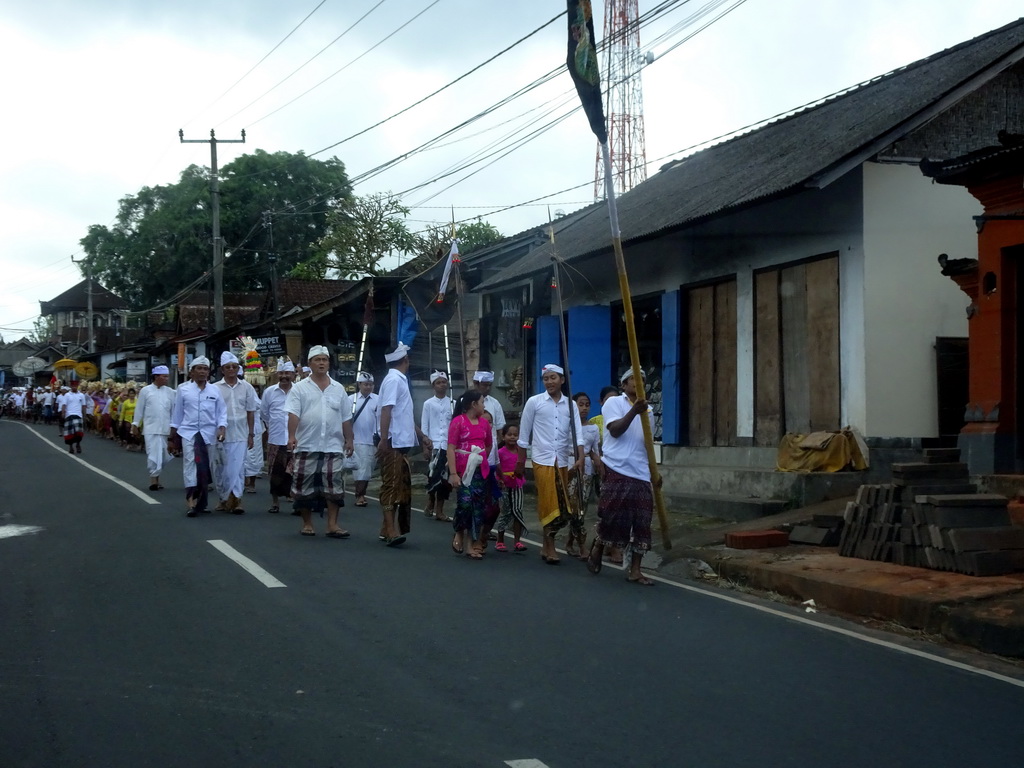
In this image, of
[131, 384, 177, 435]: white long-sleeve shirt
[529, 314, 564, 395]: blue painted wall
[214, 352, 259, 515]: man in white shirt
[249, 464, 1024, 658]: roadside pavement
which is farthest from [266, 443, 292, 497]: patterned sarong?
[529, 314, 564, 395]: blue painted wall

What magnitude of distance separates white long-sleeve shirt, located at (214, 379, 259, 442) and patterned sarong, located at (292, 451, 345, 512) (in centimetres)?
287

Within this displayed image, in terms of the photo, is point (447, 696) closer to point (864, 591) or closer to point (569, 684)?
point (569, 684)

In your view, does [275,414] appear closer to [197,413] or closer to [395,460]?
[197,413]

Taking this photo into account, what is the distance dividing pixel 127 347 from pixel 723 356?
52.9 meters

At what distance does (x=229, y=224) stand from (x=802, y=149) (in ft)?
132

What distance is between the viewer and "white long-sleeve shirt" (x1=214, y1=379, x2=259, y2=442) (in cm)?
1423

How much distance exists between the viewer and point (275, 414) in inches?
605

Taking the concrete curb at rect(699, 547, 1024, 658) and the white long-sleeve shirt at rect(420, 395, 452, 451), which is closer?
the concrete curb at rect(699, 547, 1024, 658)

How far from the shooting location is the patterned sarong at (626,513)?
966cm

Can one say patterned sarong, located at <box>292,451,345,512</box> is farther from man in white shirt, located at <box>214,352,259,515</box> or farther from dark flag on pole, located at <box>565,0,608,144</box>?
dark flag on pole, located at <box>565,0,608,144</box>

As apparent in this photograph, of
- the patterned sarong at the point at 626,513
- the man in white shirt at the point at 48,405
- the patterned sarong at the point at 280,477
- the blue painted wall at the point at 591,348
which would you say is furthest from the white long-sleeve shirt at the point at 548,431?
the man in white shirt at the point at 48,405

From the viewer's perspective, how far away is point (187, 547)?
10344mm

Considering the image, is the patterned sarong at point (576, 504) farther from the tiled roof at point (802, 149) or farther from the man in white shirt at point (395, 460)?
the tiled roof at point (802, 149)

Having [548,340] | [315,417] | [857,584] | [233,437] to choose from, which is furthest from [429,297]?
[857,584]
